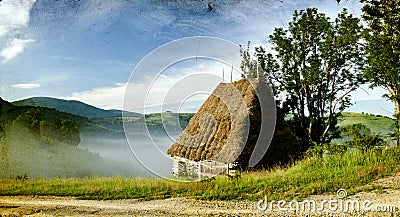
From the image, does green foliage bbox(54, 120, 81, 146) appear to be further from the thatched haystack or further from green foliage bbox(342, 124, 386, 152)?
green foliage bbox(342, 124, 386, 152)

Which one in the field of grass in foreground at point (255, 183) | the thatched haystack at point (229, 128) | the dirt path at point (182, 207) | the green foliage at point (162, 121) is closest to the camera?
the dirt path at point (182, 207)

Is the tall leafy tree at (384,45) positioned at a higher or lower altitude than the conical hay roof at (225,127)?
higher

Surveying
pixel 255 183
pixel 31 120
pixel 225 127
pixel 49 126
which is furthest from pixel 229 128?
pixel 31 120

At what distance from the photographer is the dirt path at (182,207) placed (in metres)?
6.44

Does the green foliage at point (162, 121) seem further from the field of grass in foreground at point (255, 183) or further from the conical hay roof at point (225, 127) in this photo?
the field of grass in foreground at point (255, 183)

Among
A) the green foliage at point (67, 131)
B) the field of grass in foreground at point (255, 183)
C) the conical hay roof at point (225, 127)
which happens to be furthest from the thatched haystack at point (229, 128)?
the green foliage at point (67, 131)

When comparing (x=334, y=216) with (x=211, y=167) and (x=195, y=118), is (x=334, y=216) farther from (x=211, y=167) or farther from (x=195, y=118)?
(x=195, y=118)

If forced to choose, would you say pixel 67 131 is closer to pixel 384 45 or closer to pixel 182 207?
pixel 182 207

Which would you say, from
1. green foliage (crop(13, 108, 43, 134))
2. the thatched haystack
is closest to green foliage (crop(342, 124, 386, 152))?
the thatched haystack

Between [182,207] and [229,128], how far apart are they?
8.56 feet

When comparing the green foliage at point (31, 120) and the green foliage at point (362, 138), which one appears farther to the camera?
the green foliage at point (31, 120)

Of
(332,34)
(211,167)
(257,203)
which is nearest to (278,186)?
(257,203)

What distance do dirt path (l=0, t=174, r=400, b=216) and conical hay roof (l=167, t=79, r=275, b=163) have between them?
5.90 feet

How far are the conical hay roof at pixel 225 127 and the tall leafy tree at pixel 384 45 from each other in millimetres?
2334
